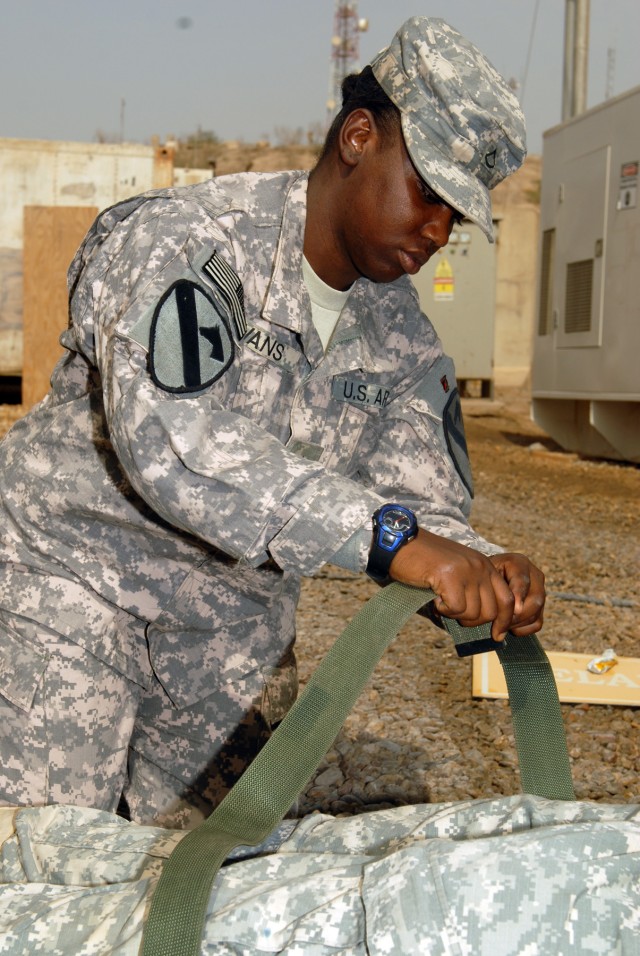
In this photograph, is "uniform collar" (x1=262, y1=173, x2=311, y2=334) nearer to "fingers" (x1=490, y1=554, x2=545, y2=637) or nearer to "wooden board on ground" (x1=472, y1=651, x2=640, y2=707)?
"fingers" (x1=490, y1=554, x2=545, y2=637)

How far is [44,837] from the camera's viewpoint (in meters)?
1.51

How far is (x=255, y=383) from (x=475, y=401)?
14652 millimetres

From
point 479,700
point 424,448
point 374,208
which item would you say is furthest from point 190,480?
point 479,700

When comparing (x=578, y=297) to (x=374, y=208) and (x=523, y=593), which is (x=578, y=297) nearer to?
(x=374, y=208)

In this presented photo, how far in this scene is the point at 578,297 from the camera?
1116 cm

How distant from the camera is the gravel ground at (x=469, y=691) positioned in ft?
10.7

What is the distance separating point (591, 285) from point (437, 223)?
920cm

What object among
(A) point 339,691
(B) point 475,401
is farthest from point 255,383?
(B) point 475,401

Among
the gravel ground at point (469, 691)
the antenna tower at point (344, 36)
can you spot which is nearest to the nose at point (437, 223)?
the gravel ground at point (469, 691)

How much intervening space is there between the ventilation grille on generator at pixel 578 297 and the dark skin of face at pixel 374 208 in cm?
903

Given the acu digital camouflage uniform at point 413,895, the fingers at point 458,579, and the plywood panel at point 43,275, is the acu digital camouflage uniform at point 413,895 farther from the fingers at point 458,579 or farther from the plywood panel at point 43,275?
the plywood panel at point 43,275

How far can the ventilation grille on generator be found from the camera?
1093 centimetres

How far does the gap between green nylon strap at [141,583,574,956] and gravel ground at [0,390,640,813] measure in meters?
1.12

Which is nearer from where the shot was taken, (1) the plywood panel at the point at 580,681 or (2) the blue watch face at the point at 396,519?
(2) the blue watch face at the point at 396,519
